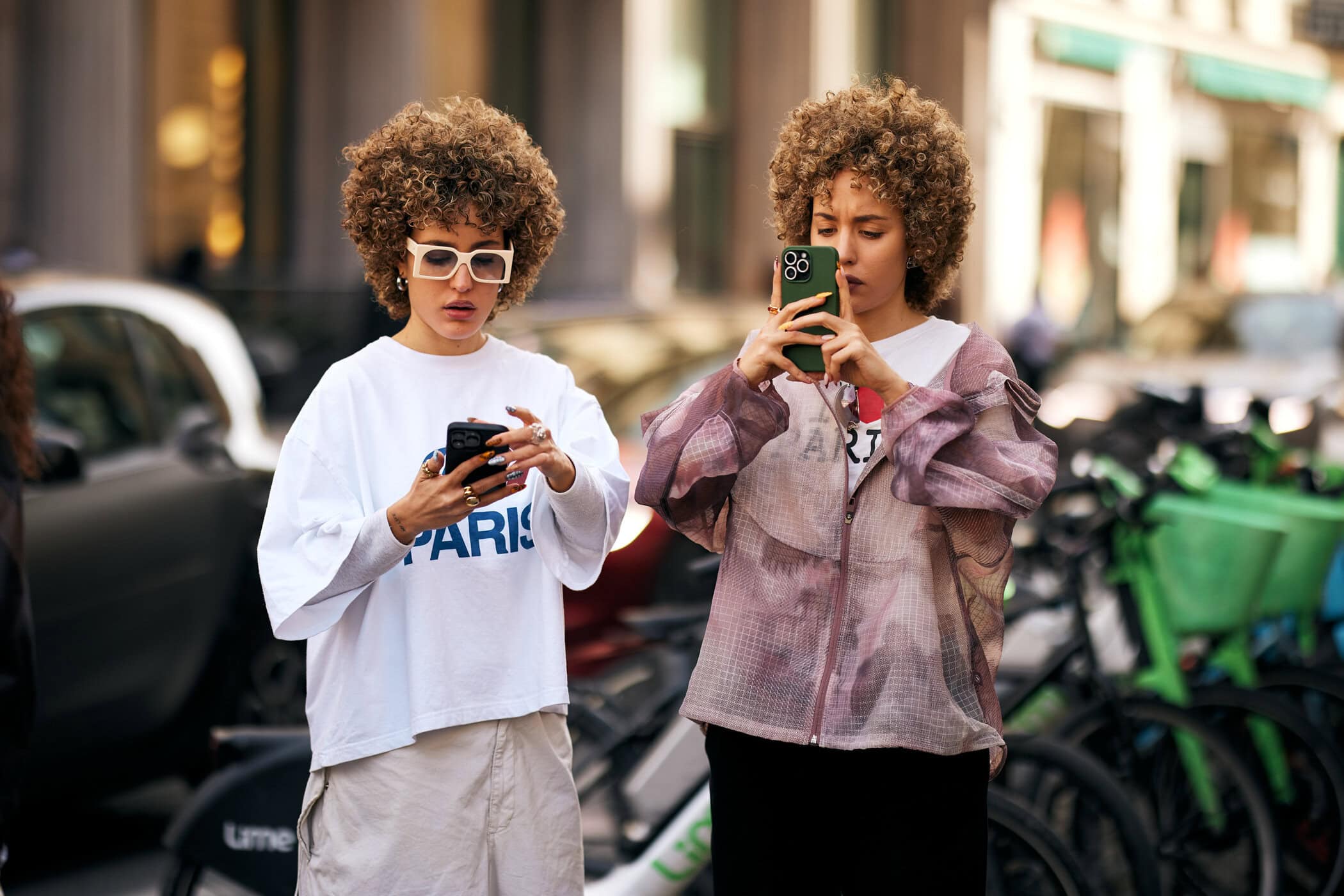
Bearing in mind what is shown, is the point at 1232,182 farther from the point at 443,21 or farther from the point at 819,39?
the point at 443,21

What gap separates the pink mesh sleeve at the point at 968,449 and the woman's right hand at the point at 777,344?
5.9 inches

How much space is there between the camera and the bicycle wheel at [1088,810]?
354cm

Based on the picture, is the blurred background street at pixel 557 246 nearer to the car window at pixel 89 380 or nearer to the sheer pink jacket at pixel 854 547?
the car window at pixel 89 380

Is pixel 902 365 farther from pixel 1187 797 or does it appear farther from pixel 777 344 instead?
pixel 1187 797

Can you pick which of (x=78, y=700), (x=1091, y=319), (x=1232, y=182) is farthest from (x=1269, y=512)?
(x=1232, y=182)

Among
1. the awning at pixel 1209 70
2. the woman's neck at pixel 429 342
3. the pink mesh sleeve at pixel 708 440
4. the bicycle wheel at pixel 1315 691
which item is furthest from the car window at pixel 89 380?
the awning at pixel 1209 70

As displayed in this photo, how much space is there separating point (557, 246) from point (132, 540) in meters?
13.3

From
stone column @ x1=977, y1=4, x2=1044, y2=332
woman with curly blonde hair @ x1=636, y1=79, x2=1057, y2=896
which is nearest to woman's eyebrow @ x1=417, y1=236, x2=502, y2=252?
woman with curly blonde hair @ x1=636, y1=79, x2=1057, y2=896

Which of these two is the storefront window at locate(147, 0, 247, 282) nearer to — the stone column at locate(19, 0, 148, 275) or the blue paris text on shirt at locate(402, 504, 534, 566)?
the stone column at locate(19, 0, 148, 275)

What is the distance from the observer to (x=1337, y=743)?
4680 mm

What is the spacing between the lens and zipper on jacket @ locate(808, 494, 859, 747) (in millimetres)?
2514

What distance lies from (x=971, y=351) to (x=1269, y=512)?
7.44 feet

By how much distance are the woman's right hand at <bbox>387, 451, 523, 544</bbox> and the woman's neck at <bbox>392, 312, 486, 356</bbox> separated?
0.27 metres

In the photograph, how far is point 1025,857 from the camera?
342cm
